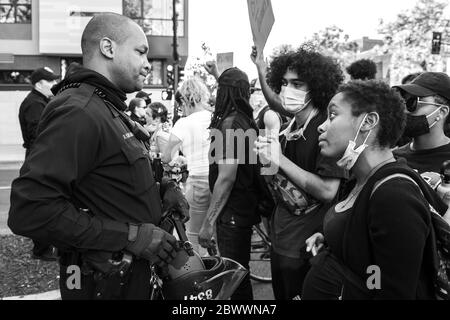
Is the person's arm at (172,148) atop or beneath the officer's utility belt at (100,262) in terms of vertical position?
atop

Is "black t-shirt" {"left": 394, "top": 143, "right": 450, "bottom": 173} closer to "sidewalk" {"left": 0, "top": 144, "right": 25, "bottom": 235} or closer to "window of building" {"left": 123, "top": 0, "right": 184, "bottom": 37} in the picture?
"sidewalk" {"left": 0, "top": 144, "right": 25, "bottom": 235}

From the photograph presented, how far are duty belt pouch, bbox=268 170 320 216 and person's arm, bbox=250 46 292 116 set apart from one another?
0.92 meters

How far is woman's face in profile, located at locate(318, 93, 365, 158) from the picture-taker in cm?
259

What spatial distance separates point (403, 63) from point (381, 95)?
3163cm

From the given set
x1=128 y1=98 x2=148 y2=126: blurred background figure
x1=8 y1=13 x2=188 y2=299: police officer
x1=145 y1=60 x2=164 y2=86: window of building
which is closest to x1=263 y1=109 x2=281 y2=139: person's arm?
x1=8 y1=13 x2=188 y2=299: police officer

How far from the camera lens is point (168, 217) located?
8.92 feet

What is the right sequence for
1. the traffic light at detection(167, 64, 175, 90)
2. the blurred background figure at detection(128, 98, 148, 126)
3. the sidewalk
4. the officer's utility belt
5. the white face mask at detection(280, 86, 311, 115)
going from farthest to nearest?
the traffic light at detection(167, 64, 175, 90), the sidewalk, the blurred background figure at detection(128, 98, 148, 126), the white face mask at detection(280, 86, 311, 115), the officer's utility belt

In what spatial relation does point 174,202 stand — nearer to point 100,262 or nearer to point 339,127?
point 100,262

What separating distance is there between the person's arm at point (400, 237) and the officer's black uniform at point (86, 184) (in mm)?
1046

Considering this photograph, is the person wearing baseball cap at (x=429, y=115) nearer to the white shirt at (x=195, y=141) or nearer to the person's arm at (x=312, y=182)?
the person's arm at (x=312, y=182)

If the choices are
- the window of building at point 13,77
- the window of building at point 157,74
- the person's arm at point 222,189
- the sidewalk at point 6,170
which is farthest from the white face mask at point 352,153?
the window of building at point 157,74

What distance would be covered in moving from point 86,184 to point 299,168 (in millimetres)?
1384

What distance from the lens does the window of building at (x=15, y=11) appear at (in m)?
27.3
